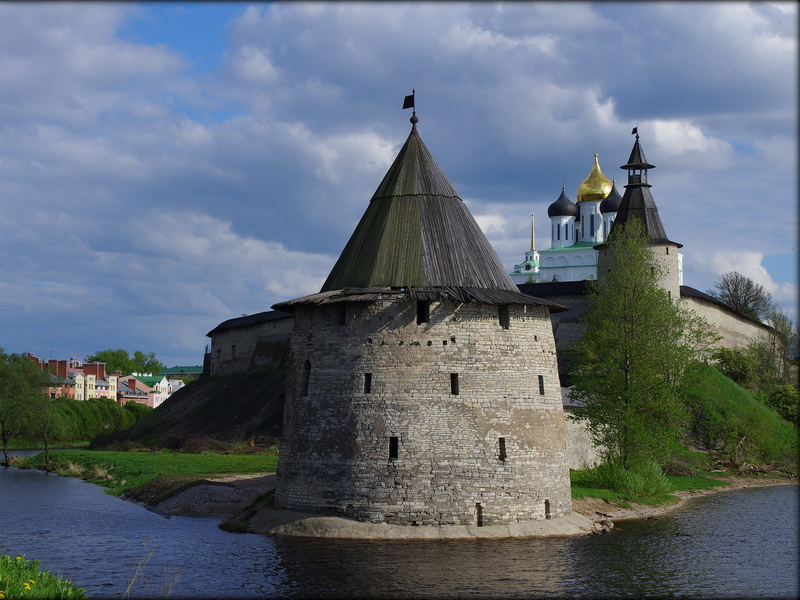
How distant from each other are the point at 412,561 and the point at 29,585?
834 cm

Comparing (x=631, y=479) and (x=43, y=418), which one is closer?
(x=631, y=479)

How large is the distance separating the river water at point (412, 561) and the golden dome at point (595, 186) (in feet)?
222

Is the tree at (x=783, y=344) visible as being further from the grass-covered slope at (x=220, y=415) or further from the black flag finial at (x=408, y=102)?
the black flag finial at (x=408, y=102)

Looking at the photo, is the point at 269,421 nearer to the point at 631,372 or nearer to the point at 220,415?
the point at 220,415

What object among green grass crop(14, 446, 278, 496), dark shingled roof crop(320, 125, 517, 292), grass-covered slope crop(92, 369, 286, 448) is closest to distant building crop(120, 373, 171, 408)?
grass-covered slope crop(92, 369, 286, 448)

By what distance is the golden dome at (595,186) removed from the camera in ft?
301

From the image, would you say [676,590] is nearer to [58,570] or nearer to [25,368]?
[58,570]

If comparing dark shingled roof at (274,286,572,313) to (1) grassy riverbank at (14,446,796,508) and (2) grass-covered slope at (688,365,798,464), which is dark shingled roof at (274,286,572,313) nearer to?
(1) grassy riverbank at (14,446,796,508)

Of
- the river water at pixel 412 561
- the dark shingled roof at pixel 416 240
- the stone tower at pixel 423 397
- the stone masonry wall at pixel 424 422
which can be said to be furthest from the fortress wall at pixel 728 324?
the stone masonry wall at pixel 424 422

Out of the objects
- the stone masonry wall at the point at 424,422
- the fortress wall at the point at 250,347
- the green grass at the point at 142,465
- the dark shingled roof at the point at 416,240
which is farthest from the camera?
the fortress wall at the point at 250,347

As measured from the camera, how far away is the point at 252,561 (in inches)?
762

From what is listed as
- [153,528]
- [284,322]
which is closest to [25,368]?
[284,322]

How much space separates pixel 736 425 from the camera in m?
43.4

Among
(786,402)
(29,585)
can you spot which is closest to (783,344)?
(786,402)
